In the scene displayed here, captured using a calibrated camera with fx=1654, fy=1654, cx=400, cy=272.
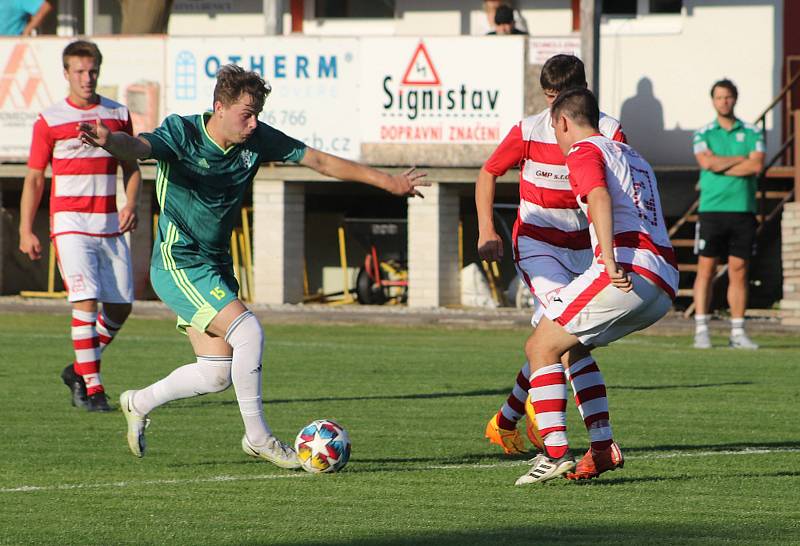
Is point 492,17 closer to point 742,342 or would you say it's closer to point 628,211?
point 742,342

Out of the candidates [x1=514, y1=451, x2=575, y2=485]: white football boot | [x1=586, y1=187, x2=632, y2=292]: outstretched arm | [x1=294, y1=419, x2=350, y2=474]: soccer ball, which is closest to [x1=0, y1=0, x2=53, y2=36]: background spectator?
[x1=294, y1=419, x2=350, y2=474]: soccer ball

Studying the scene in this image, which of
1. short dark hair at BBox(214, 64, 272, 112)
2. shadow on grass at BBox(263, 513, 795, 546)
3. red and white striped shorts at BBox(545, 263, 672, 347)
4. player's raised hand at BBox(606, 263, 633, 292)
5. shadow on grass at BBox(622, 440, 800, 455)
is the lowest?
shadow on grass at BBox(622, 440, 800, 455)

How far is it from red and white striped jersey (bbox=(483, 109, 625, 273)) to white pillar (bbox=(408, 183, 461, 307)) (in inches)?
513

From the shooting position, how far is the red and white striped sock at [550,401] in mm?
7543

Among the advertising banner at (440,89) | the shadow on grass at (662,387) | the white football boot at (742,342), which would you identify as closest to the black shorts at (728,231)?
the white football boot at (742,342)

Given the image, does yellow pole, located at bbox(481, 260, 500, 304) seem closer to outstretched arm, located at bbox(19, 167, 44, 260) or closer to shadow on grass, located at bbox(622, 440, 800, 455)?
outstretched arm, located at bbox(19, 167, 44, 260)

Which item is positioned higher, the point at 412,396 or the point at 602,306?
the point at 602,306

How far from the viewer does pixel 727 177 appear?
52.4 feet

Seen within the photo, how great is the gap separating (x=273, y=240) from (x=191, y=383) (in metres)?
13.9

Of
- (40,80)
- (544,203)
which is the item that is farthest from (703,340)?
(40,80)

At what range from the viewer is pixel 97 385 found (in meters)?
10.8

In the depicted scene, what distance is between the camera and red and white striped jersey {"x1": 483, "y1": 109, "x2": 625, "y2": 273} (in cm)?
852

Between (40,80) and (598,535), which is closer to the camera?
(598,535)

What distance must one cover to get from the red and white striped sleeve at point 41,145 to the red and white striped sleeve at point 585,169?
4.75 m
